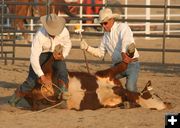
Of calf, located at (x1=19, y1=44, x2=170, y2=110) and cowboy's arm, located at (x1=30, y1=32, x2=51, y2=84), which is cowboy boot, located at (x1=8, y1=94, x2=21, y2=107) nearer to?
calf, located at (x1=19, y1=44, x2=170, y2=110)

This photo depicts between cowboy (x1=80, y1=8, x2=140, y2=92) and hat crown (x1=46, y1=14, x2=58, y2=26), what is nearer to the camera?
hat crown (x1=46, y1=14, x2=58, y2=26)

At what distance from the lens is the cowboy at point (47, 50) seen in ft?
26.4

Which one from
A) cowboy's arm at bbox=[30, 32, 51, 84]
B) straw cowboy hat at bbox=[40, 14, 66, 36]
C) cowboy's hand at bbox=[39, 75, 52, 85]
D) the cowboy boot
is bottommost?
the cowboy boot

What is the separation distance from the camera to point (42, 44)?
822 cm

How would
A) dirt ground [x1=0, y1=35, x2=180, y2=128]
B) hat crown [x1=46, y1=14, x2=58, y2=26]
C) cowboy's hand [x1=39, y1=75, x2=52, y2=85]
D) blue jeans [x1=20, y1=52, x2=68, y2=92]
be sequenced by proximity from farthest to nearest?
hat crown [x1=46, y1=14, x2=58, y2=26] → blue jeans [x1=20, y1=52, x2=68, y2=92] → cowboy's hand [x1=39, y1=75, x2=52, y2=85] → dirt ground [x1=0, y1=35, x2=180, y2=128]

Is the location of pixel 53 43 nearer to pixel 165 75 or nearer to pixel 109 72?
pixel 109 72

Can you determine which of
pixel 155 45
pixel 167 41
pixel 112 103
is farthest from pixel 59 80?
pixel 167 41

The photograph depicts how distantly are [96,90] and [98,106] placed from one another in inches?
8.0

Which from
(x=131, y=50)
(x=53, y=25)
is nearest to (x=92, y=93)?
(x=131, y=50)

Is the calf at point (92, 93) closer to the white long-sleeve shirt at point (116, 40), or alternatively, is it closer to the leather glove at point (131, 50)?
the leather glove at point (131, 50)

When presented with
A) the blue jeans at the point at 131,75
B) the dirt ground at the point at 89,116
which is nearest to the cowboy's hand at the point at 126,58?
the blue jeans at the point at 131,75

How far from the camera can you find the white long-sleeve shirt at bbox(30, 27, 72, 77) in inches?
317

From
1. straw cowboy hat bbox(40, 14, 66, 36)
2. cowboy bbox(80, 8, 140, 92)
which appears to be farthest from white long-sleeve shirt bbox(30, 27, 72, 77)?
cowboy bbox(80, 8, 140, 92)

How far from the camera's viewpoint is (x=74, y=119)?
25.0 ft
